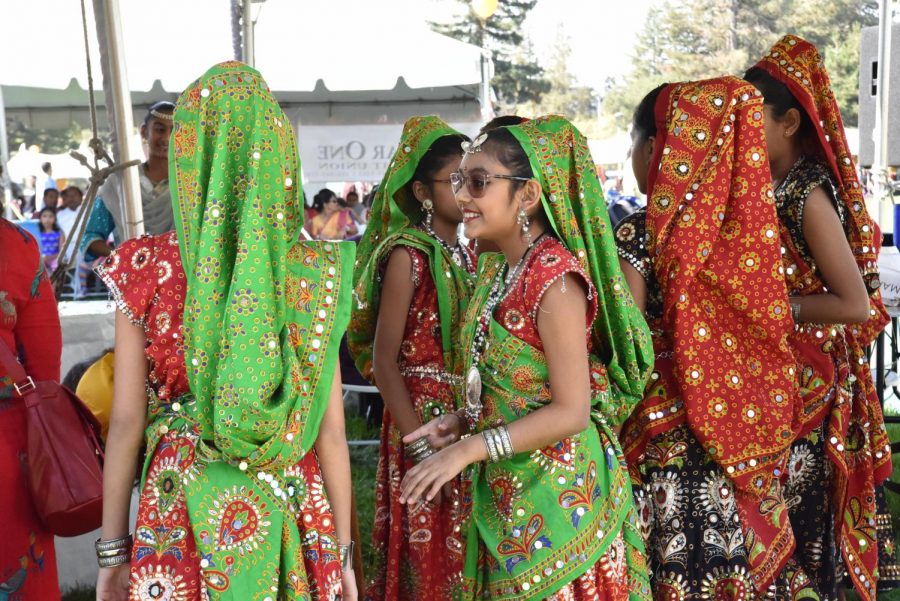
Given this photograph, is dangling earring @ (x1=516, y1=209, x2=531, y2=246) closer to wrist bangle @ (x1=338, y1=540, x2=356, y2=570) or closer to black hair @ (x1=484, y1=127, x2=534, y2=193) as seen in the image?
black hair @ (x1=484, y1=127, x2=534, y2=193)

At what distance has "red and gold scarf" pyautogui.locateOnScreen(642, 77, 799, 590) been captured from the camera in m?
2.52

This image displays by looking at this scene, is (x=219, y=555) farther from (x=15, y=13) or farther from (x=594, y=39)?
(x=594, y=39)

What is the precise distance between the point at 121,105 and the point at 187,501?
2.21 meters

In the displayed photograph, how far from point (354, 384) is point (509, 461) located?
3869 mm

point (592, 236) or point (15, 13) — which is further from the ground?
point (15, 13)

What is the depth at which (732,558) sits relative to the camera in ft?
8.49

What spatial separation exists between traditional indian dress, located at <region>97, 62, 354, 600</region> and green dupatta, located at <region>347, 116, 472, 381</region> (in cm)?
76

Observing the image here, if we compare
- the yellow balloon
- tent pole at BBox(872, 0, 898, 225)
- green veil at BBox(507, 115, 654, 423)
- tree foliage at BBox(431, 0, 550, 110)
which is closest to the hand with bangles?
green veil at BBox(507, 115, 654, 423)

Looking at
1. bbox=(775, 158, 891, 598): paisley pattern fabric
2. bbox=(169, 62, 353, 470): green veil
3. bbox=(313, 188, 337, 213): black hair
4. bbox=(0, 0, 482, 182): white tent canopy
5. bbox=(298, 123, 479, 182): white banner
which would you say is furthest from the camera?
bbox=(313, 188, 337, 213): black hair

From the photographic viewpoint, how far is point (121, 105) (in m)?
3.69

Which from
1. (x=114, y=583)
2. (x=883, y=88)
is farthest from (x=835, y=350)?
(x=883, y=88)

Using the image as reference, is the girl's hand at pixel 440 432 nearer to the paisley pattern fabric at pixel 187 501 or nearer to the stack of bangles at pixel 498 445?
the stack of bangles at pixel 498 445

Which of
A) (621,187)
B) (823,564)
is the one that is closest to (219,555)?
(823,564)

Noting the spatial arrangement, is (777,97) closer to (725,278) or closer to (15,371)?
(725,278)
